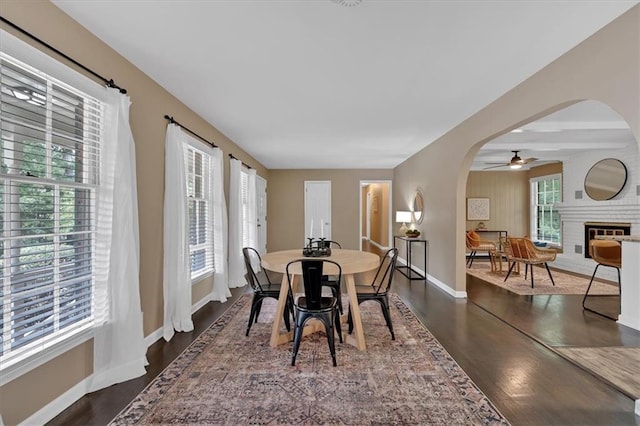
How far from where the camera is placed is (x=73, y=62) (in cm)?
195

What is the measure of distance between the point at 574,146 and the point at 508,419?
5.60 meters

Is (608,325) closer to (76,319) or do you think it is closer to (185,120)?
(76,319)

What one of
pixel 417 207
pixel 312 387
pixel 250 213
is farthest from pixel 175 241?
pixel 417 207

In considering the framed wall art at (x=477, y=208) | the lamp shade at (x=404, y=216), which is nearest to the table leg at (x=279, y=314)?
the lamp shade at (x=404, y=216)

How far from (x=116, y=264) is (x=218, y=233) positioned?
2.07m

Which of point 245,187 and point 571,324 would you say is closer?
point 571,324

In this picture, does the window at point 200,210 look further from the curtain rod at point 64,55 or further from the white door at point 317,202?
→ the white door at point 317,202

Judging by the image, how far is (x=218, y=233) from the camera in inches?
168

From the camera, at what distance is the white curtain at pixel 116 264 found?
7.00 feet

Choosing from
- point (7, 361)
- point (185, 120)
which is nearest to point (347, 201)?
point (185, 120)

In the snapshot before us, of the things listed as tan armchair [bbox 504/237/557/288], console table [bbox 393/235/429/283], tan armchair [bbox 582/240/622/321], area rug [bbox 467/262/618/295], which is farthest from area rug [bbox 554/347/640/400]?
console table [bbox 393/235/429/283]

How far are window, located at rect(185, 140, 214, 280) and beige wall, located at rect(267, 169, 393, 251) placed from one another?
167 inches

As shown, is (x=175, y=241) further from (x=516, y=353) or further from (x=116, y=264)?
(x=516, y=353)

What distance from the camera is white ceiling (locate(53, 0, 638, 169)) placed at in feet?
6.15
